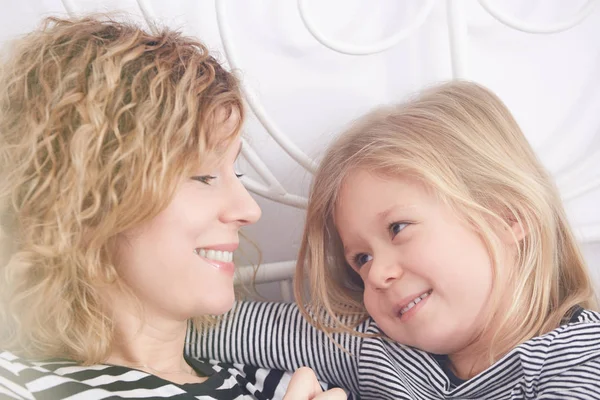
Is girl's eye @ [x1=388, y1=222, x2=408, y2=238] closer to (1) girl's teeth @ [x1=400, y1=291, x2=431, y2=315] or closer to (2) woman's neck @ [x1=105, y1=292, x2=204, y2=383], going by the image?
(1) girl's teeth @ [x1=400, y1=291, x2=431, y2=315]

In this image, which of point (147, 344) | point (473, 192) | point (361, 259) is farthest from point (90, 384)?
point (473, 192)

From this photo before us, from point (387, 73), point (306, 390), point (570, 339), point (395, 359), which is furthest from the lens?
point (387, 73)

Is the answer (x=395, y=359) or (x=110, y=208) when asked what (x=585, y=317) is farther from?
(x=110, y=208)

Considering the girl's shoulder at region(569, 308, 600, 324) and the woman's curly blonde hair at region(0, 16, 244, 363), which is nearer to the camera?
the woman's curly blonde hair at region(0, 16, 244, 363)

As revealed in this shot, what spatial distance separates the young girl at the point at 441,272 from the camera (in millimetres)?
991

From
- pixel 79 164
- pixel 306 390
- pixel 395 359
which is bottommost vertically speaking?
pixel 395 359

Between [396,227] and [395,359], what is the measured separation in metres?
0.23

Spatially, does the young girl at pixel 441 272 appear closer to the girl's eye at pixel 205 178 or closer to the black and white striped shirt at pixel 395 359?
the black and white striped shirt at pixel 395 359

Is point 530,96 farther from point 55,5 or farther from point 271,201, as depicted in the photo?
point 55,5

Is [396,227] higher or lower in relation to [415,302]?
higher

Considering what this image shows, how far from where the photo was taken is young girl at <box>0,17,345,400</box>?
877 millimetres

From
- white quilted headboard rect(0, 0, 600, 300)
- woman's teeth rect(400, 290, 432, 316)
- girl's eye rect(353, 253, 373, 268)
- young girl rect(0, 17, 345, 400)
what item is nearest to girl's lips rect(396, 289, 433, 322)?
woman's teeth rect(400, 290, 432, 316)

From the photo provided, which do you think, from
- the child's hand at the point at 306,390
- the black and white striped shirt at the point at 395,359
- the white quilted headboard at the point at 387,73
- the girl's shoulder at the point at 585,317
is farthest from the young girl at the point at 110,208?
the girl's shoulder at the point at 585,317

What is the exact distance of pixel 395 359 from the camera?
43.4 inches
